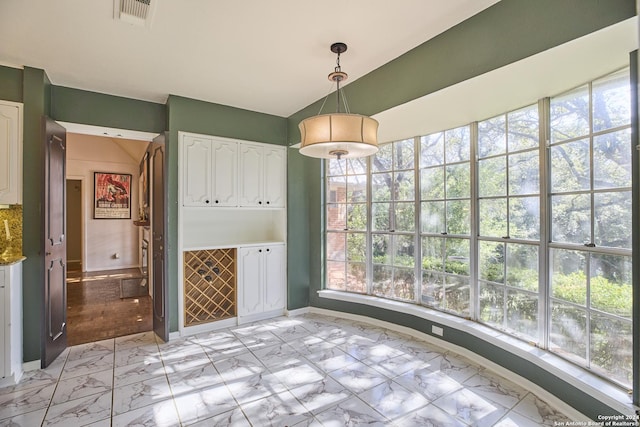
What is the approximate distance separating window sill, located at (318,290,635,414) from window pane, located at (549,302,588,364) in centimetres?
7

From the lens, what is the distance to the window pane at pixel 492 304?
2625mm

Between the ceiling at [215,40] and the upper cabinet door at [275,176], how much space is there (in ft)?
3.19

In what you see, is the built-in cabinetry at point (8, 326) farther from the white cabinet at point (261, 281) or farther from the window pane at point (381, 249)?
the window pane at point (381, 249)

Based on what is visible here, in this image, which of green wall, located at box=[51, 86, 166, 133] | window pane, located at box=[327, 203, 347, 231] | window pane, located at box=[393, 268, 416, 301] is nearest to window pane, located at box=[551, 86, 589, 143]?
window pane, located at box=[393, 268, 416, 301]

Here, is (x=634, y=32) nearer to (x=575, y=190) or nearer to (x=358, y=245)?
(x=575, y=190)

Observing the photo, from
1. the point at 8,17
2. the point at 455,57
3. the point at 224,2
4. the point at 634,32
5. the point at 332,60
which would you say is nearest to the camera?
the point at 634,32

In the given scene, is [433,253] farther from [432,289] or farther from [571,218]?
[571,218]

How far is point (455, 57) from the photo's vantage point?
218 cm

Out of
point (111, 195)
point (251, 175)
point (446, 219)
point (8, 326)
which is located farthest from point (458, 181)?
point (111, 195)

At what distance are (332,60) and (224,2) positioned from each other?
1.00 m

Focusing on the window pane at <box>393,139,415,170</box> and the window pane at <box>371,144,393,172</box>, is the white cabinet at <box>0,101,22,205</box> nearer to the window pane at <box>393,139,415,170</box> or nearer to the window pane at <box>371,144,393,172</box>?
the window pane at <box>371,144,393,172</box>

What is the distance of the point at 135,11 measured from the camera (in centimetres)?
197

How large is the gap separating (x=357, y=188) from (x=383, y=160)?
0.47m

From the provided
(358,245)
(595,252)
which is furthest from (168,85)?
(595,252)
